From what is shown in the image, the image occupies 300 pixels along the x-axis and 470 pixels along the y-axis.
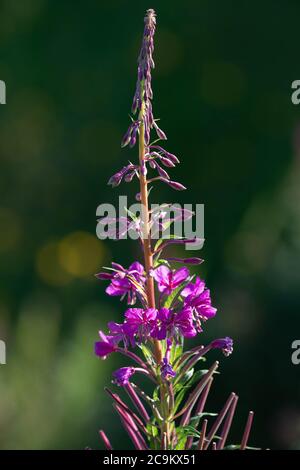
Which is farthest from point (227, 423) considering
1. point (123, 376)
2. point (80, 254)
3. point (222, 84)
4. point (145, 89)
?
point (222, 84)

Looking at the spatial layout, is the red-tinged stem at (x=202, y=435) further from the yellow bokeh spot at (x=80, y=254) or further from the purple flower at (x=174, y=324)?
the yellow bokeh spot at (x=80, y=254)

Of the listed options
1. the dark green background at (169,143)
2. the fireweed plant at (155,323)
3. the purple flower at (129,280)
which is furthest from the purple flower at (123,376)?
the dark green background at (169,143)

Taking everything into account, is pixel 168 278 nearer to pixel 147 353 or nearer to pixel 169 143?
pixel 147 353

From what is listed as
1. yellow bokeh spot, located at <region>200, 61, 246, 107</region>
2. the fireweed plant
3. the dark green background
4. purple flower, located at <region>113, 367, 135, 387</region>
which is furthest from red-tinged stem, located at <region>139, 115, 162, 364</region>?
yellow bokeh spot, located at <region>200, 61, 246, 107</region>

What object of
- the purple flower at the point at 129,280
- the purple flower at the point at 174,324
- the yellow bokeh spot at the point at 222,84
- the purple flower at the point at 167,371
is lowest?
the purple flower at the point at 167,371

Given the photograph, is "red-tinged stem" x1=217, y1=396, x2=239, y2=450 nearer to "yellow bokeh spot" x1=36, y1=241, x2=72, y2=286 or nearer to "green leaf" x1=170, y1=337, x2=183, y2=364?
"green leaf" x1=170, y1=337, x2=183, y2=364

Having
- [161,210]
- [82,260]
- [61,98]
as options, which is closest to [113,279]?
[161,210]

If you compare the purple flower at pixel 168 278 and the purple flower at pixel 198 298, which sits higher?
the purple flower at pixel 168 278
